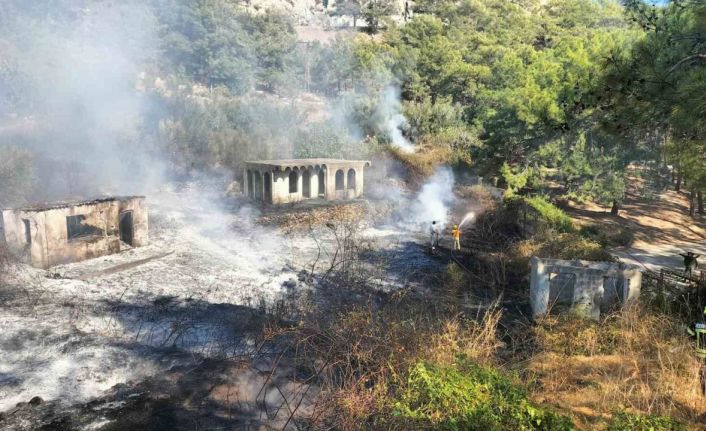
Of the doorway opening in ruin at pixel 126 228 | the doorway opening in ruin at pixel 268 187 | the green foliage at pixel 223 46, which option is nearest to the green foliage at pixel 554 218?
the doorway opening in ruin at pixel 268 187

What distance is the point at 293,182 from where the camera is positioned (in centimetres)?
2212

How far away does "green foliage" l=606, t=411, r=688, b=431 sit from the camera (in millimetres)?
4871

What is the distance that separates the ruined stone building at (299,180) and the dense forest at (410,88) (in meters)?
5.84

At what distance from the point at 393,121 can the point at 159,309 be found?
2588cm

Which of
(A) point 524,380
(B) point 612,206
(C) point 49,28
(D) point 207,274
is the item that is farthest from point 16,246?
(C) point 49,28

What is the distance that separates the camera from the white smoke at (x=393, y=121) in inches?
1311

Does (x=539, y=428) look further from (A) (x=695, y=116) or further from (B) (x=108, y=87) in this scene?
(B) (x=108, y=87)

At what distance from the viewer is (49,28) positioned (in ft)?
122

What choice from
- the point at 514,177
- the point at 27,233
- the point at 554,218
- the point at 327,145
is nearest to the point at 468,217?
the point at 514,177

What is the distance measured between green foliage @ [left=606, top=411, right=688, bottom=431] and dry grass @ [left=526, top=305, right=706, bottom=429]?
1.85 ft

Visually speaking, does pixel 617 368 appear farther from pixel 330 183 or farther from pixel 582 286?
pixel 330 183

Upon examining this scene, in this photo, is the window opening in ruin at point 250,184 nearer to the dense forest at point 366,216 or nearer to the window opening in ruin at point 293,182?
the dense forest at point 366,216

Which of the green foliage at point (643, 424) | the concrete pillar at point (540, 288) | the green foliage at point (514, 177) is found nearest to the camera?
the green foliage at point (643, 424)

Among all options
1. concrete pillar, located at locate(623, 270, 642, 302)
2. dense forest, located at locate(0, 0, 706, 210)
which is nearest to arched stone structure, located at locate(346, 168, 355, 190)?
dense forest, located at locate(0, 0, 706, 210)
